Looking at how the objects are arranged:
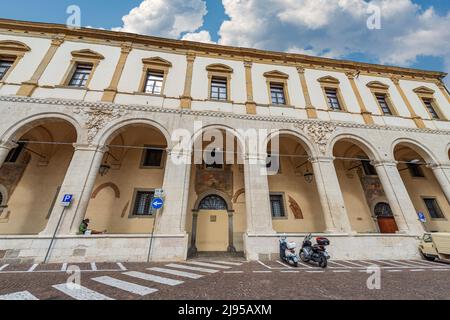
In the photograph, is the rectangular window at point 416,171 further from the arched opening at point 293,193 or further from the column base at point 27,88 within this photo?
the column base at point 27,88

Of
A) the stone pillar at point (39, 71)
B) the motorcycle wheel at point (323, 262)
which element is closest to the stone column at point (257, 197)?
the motorcycle wheel at point (323, 262)

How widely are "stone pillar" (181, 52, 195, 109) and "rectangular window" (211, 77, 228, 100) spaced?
1304mm

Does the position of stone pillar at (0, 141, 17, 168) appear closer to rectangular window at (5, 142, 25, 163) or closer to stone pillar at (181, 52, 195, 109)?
rectangular window at (5, 142, 25, 163)

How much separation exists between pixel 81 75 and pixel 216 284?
1204 centimetres

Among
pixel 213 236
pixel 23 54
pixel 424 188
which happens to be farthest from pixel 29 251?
pixel 424 188

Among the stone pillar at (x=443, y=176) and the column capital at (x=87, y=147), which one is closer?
the column capital at (x=87, y=147)

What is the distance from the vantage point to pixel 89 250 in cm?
624

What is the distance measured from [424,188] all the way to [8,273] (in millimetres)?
20196

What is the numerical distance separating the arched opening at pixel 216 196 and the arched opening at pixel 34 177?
22.2 feet

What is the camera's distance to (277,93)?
11.2 m

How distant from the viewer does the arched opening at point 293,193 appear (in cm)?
1030

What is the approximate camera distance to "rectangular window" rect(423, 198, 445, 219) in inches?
455

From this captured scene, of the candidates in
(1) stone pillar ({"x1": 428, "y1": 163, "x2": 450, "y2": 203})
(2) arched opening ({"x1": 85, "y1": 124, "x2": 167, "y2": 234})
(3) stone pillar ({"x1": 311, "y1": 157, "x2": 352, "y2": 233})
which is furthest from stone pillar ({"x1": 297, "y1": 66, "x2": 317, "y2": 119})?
(2) arched opening ({"x1": 85, "y1": 124, "x2": 167, "y2": 234})

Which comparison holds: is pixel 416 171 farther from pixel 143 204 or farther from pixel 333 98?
pixel 143 204
